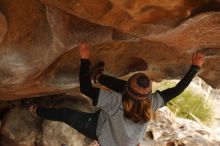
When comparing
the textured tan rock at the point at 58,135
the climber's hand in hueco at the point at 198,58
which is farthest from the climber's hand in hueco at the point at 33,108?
the climber's hand in hueco at the point at 198,58

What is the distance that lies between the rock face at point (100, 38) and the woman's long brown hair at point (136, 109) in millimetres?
470

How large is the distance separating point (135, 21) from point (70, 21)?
2.08 ft

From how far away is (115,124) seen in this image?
3.19 m

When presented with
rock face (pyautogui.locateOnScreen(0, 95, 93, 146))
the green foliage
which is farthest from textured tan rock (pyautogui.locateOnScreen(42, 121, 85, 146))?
the green foliage

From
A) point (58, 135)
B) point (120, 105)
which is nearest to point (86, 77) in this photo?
point (120, 105)

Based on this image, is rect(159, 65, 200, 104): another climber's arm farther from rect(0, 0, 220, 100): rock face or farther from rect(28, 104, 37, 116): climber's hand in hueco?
rect(28, 104, 37, 116): climber's hand in hueco

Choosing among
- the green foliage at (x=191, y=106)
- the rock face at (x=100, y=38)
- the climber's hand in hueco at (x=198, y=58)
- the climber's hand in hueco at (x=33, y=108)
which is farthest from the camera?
the green foliage at (x=191, y=106)

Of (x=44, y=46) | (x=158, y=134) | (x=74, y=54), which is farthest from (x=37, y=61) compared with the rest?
(x=158, y=134)

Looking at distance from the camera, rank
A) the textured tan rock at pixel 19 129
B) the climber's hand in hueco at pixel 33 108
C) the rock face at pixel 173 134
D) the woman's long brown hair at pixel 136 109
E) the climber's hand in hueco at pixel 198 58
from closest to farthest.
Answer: the woman's long brown hair at pixel 136 109 < the climber's hand in hueco at pixel 198 58 < the climber's hand in hueco at pixel 33 108 < the textured tan rock at pixel 19 129 < the rock face at pixel 173 134

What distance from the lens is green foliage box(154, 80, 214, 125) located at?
8188mm

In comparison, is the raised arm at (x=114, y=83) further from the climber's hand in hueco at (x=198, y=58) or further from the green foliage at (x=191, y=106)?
the green foliage at (x=191, y=106)

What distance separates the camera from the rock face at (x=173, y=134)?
5.16 m

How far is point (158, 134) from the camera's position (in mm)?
5242

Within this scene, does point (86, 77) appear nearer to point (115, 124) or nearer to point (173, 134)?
point (115, 124)
